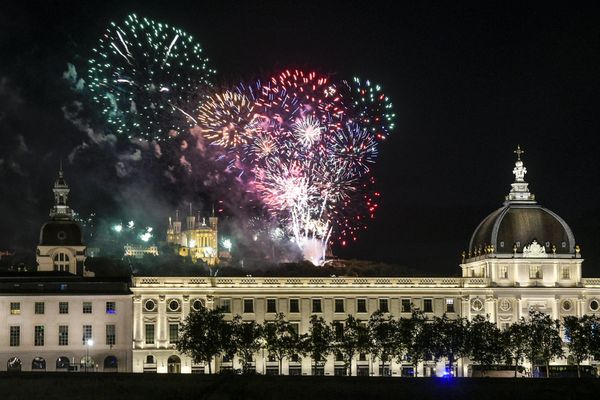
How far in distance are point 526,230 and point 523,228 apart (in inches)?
17.3

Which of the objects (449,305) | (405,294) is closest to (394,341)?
(405,294)

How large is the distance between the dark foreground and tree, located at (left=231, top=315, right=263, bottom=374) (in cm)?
2155

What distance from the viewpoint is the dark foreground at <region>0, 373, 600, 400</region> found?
416 feet

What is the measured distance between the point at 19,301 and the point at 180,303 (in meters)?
18.2

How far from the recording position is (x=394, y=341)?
16175 cm

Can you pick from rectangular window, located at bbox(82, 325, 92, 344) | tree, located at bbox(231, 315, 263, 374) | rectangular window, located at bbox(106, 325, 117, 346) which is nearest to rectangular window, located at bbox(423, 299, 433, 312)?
tree, located at bbox(231, 315, 263, 374)

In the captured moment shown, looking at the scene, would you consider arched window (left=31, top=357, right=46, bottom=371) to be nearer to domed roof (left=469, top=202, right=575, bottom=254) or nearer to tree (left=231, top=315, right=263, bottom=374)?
tree (left=231, top=315, right=263, bottom=374)

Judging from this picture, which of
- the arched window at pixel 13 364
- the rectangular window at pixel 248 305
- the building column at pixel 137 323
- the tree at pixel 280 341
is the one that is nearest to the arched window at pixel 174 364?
the building column at pixel 137 323

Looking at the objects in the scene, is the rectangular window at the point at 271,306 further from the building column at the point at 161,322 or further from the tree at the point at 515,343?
the tree at the point at 515,343

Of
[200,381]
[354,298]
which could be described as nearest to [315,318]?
[354,298]

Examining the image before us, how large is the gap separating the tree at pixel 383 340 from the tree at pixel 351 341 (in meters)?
1.05

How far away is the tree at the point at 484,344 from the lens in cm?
15850

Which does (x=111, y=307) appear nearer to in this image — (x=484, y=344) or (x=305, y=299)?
(x=305, y=299)

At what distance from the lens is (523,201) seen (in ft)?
609
